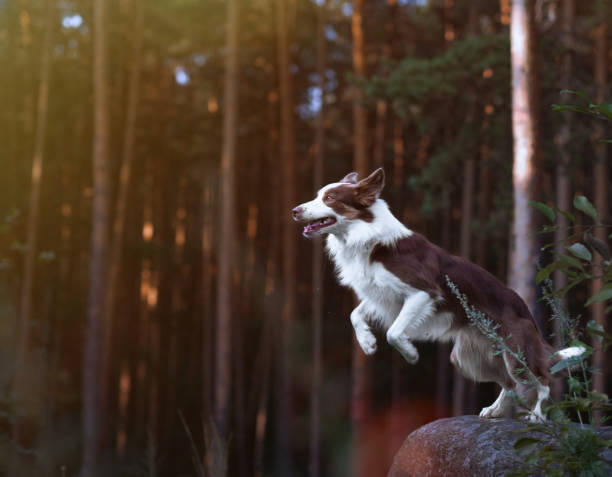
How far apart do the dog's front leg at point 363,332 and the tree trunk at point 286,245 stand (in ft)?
47.8

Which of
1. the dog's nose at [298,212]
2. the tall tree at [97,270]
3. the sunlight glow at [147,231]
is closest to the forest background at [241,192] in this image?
the tall tree at [97,270]

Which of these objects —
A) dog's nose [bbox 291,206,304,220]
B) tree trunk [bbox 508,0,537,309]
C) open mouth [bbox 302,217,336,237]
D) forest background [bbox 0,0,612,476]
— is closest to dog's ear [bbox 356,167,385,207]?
open mouth [bbox 302,217,336,237]

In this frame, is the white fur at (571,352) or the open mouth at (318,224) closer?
the white fur at (571,352)

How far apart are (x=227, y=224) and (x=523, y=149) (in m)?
10.3

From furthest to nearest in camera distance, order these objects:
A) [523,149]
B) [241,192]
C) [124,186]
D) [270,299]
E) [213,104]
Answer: [241,192] → [213,104] → [270,299] → [124,186] → [523,149]

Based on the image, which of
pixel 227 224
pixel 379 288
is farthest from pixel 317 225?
pixel 227 224

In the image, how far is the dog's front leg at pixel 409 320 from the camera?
14.4 feet

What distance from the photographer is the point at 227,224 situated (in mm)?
18172

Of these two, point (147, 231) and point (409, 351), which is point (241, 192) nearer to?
point (147, 231)

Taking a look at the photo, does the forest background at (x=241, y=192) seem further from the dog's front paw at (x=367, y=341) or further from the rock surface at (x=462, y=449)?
the dog's front paw at (x=367, y=341)

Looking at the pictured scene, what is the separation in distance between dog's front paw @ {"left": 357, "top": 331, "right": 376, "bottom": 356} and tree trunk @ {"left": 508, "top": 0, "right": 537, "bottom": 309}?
4652mm

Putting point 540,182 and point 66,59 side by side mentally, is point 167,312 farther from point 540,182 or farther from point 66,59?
point 540,182

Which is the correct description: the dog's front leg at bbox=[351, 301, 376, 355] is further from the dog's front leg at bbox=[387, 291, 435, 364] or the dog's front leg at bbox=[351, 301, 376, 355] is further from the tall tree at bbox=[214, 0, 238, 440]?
the tall tree at bbox=[214, 0, 238, 440]

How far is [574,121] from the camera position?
1605 centimetres
